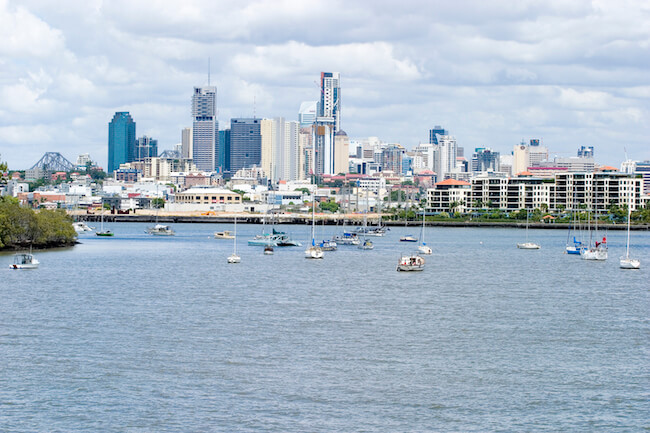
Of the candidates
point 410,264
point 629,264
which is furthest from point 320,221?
point 410,264

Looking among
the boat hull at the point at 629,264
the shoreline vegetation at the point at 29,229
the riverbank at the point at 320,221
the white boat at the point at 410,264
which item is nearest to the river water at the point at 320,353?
the white boat at the point at 410,264

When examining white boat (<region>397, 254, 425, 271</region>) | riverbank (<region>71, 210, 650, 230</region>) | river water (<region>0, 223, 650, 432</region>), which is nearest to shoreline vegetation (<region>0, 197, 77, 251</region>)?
river water (<region>0, 223, 650, 432</region>)

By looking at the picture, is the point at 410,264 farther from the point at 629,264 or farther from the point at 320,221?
the point at 320,221

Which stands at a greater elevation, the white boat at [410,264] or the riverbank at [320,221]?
the white boat at [410,264]

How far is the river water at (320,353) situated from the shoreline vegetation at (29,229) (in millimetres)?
17797

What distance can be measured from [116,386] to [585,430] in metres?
11.5

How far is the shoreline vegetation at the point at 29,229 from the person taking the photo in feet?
246

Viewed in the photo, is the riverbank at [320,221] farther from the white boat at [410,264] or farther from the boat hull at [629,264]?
the white boat at [410,264]

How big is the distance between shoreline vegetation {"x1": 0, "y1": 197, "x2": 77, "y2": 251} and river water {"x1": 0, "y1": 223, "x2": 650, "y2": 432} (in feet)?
58.4

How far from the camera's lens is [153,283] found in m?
54.3

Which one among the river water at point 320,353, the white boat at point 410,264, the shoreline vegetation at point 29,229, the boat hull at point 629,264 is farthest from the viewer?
the shoreline vegetation at point 29,229

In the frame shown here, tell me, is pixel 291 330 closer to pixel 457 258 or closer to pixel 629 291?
pixel 629 291

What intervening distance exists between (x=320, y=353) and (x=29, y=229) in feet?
171

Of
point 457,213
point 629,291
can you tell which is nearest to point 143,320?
point 629,291
